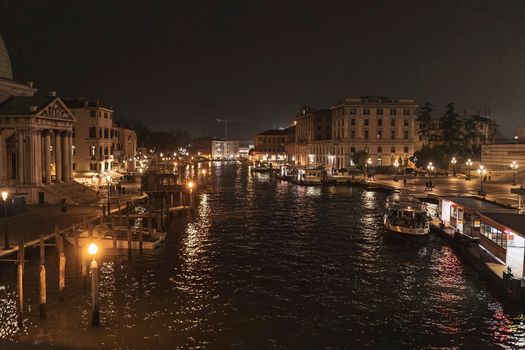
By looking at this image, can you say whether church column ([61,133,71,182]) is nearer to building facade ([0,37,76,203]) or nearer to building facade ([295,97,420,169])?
building facade ([0,37,76,203])

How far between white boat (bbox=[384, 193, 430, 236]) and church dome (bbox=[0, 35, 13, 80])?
49.0 meters

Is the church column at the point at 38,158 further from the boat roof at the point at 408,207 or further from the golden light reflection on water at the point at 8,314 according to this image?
the boat roof at the point at 408,207

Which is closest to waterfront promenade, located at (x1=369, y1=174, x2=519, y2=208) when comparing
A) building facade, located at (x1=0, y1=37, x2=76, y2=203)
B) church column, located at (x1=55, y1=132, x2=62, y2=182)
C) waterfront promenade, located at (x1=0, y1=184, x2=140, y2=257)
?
waterfront promenade, located at (x1=0, y1=184, x2=140, y2=257)

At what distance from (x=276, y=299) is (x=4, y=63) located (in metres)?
52.3

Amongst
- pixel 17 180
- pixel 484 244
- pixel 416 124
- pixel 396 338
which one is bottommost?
pixel 396 338

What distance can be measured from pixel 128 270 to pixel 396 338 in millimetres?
17731

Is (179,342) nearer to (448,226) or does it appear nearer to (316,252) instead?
(316,252)

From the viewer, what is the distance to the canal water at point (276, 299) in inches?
845

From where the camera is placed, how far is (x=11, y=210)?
4253 centimetres

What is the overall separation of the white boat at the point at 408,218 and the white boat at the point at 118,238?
20176 millimetres

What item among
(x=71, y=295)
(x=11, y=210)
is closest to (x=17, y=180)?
(x=11, y=210)

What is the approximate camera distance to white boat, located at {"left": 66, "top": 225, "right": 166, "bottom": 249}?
119ft

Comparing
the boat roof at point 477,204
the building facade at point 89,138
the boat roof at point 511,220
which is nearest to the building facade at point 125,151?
the building facade at point 89,138

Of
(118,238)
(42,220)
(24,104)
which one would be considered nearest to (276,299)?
(118,238)
